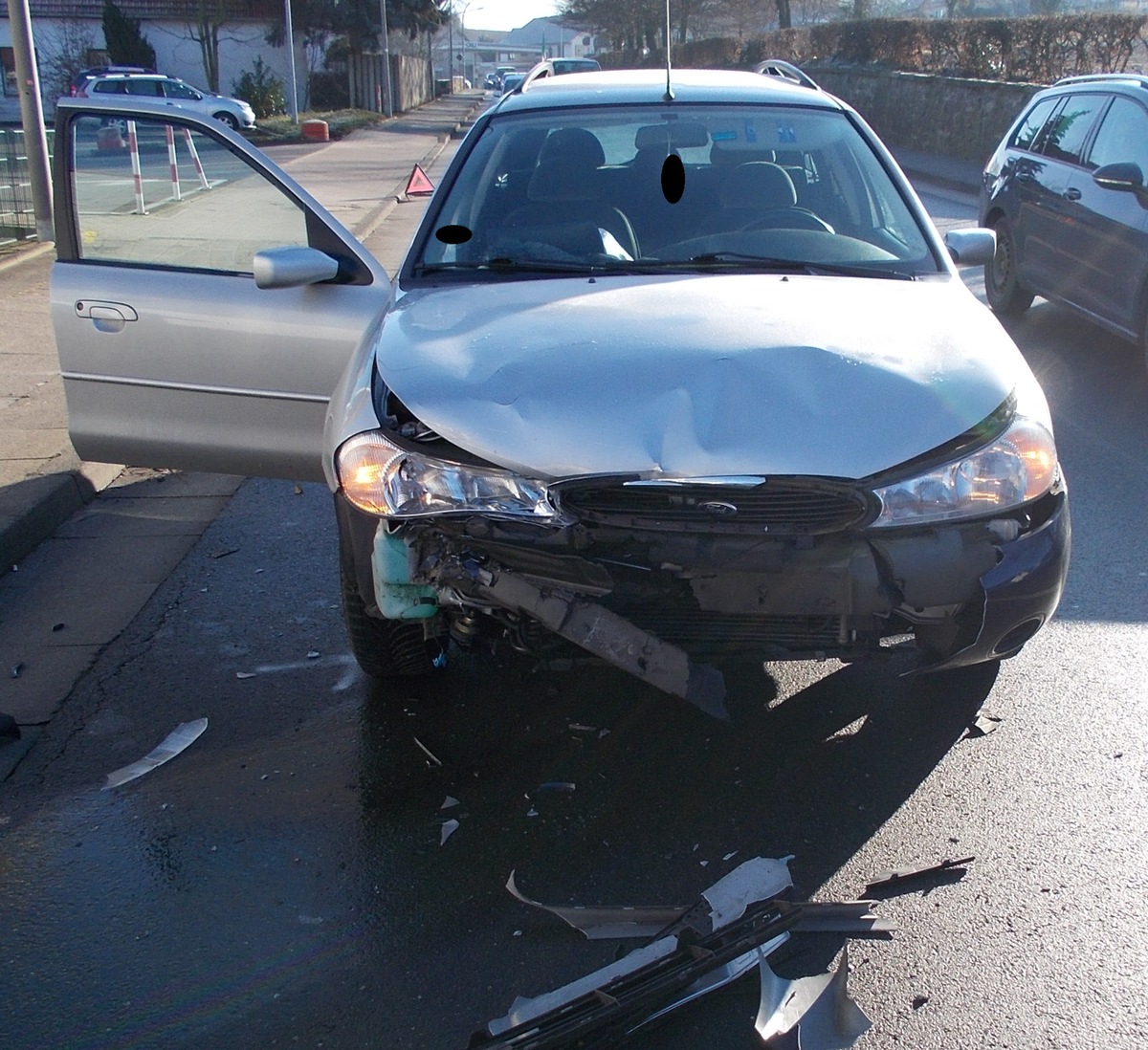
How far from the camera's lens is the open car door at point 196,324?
Result: 4.64m

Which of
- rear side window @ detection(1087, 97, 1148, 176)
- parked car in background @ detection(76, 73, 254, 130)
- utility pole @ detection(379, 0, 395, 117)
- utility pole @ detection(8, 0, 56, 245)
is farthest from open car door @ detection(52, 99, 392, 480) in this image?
utility pole @ detection(379, 0, 395, 117)

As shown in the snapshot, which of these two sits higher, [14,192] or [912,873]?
[14,192]

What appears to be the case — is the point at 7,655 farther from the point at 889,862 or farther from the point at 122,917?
the point at 889,862

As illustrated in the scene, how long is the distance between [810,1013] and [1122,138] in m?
7.01

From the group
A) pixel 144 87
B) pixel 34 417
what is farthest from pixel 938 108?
pixel 34 417

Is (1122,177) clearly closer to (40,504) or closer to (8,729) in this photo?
(40,504)

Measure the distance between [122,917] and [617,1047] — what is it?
4.08 feet

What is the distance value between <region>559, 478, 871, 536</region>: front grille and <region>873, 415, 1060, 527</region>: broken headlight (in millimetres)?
94

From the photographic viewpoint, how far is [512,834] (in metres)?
3.19

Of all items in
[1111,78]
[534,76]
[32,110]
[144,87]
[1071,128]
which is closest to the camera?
[534,76]

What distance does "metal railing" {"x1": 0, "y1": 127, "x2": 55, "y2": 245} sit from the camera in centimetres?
1318

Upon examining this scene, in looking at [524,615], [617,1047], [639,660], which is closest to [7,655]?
[524,615]

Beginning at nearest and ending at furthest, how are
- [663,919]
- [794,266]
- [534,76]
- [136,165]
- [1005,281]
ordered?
[663,919], [794,266], [534,76], [136,165], [1005,281]

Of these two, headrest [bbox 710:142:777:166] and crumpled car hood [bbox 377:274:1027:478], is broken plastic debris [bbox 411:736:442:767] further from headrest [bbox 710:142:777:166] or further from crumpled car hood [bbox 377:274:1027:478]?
headrest [bbox 710:142:777:166]
